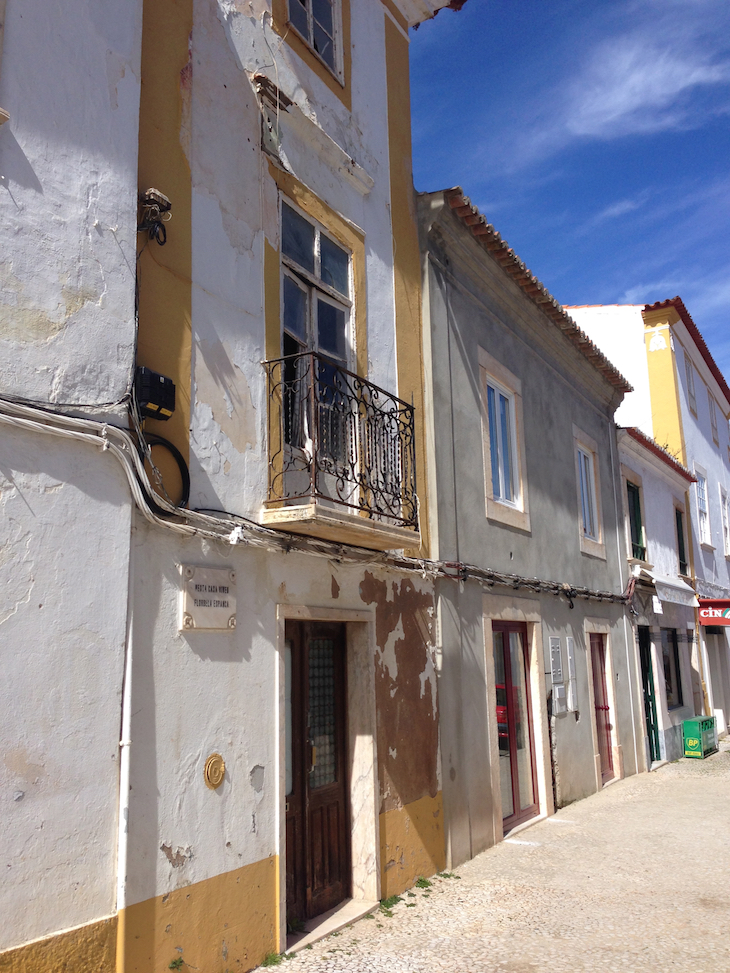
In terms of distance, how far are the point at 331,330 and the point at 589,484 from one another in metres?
7.46

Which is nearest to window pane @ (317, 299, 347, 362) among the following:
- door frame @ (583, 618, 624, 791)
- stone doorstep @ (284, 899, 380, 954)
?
stone doorstep @ (284, 899, 380, 954)

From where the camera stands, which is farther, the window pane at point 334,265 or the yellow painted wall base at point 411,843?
the window pane at point 334,265

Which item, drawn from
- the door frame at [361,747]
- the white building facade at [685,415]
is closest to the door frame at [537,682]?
the door frame at [361,747]

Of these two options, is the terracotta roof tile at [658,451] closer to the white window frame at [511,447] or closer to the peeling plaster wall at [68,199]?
the white window frame at [511,447]

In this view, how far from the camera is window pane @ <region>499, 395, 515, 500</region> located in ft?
31.8

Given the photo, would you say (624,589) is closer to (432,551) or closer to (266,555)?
(432,551)

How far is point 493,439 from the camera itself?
945cm

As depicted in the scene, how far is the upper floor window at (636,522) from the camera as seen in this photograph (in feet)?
49.0

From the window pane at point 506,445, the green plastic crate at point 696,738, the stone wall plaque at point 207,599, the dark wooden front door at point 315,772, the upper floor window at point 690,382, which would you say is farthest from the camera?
the upper floor window at point 690,382

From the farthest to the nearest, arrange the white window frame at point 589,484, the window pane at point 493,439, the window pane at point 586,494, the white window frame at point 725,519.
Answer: the white window frame at point 725,519 → the window pane at point 586,494 → the white window frame at point 589,484 → the window pane at point 493,439

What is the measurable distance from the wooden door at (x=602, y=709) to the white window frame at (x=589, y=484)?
53.0 inches

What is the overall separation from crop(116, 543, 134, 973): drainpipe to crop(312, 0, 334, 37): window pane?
16.9 ft

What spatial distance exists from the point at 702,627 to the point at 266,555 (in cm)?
1572

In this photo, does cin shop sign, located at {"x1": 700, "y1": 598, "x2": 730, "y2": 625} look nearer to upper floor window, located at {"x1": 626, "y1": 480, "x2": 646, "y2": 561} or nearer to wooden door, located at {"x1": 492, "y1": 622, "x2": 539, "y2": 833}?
upper floor window, located at {"x1": 626, "y1": 480, "x2": 646, "y2": 561}
